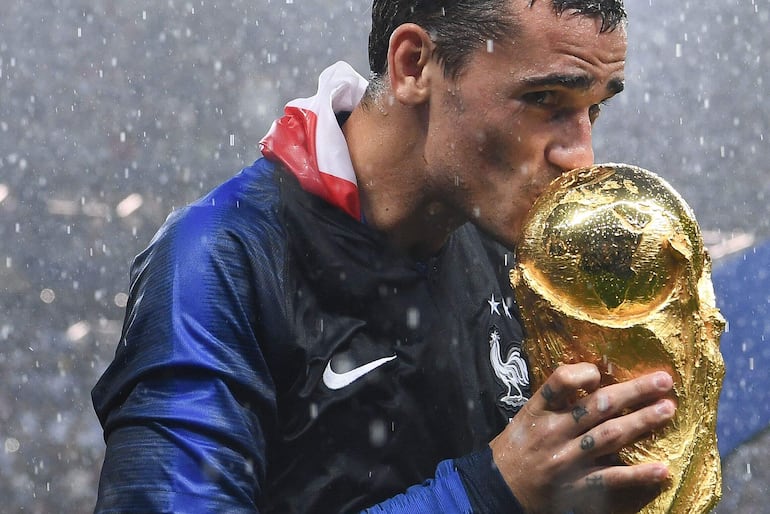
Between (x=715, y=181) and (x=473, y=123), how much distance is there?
3.87 meters

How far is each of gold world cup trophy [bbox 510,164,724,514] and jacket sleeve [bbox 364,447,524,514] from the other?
0.42 ft

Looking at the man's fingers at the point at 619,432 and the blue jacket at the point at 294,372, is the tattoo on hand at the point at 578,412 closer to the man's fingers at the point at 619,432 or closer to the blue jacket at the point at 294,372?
the man's fingers at the point at 619,432

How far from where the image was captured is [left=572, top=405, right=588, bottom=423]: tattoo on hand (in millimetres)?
1089

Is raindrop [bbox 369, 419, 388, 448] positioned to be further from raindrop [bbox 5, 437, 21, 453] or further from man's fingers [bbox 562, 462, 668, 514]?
raindrop [bbox 5, 437, 21, 453]

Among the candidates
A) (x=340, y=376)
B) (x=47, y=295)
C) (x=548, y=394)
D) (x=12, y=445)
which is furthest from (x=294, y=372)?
(x=47, y=295)

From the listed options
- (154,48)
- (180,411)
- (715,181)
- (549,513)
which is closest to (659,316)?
(549,513)

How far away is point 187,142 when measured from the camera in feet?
16.5

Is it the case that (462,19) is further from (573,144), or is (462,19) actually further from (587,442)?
(587,442)

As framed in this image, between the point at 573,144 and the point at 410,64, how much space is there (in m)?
0.25

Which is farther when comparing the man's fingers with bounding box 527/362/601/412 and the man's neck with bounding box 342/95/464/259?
the man's neck with bounding box 342/95/464/259

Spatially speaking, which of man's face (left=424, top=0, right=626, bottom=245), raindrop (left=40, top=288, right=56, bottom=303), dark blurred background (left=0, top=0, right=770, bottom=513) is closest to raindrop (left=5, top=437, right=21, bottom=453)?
dark blurred background (left=0, top=0, right=770, bottom=513)

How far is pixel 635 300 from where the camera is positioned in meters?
1.14

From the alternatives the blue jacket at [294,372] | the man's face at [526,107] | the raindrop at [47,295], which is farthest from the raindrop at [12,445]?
the man's face at [526,107]

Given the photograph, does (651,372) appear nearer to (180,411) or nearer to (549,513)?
(549,513)
